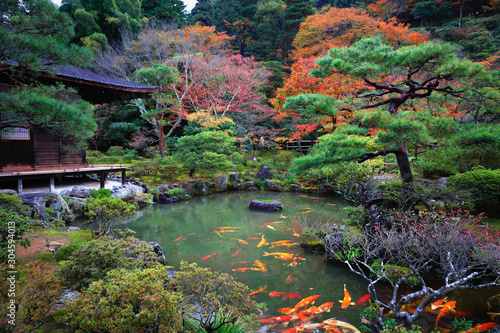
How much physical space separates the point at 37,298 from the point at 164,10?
25867 mm

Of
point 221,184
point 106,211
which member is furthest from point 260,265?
point 221,184

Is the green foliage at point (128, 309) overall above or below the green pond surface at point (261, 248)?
above

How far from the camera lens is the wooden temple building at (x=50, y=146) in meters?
7.59

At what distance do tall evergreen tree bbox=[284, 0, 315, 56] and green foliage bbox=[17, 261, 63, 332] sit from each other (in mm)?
23882

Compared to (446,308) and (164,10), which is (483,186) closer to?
(446,308)

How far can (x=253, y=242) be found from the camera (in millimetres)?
6520

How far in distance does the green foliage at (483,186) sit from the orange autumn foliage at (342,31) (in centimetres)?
1329

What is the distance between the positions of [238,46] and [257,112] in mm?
10292

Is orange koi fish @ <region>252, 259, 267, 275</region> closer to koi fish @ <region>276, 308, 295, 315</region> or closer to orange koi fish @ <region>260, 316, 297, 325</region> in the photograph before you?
koi fish @ <region>276, 308, 295, 315</region>

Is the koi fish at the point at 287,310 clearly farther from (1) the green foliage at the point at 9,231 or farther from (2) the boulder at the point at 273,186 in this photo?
(2) the boulder at the point at 273,186

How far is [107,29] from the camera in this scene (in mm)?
19406

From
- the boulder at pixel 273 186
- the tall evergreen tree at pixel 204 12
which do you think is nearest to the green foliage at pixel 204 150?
the boulder at pixel 273 186

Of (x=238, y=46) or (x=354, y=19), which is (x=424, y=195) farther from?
(x=238, y=46)

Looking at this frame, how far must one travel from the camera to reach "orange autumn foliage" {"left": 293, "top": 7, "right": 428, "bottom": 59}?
16.3m
